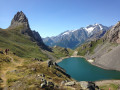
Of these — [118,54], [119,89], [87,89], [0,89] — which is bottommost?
[119,89]

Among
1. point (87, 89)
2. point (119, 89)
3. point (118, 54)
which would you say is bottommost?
point (119, 89)

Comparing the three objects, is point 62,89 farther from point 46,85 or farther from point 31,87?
point 31,87

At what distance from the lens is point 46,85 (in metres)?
31.1

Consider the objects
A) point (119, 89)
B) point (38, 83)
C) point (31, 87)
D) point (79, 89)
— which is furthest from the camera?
point (119, 89)

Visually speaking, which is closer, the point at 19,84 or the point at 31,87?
the point at 31,87

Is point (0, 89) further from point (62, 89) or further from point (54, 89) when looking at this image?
point (62, 89)

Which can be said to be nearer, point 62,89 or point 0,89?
point 0,89

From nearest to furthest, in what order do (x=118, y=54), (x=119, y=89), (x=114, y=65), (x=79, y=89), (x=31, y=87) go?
1. (x=31, y=87)
2. (x=79, y=89)
3. (x=119, y=89)
4. (x=114, y=65)
5. (x=118, y=54)

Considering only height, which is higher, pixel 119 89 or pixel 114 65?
pixel 114 65

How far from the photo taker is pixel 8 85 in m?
33.3

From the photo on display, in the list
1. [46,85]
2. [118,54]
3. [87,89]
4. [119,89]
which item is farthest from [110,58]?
[46,85]

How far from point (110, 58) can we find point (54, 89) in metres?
181

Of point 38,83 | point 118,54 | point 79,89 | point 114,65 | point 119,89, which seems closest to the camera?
point 38,83

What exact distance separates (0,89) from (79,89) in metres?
22.7
